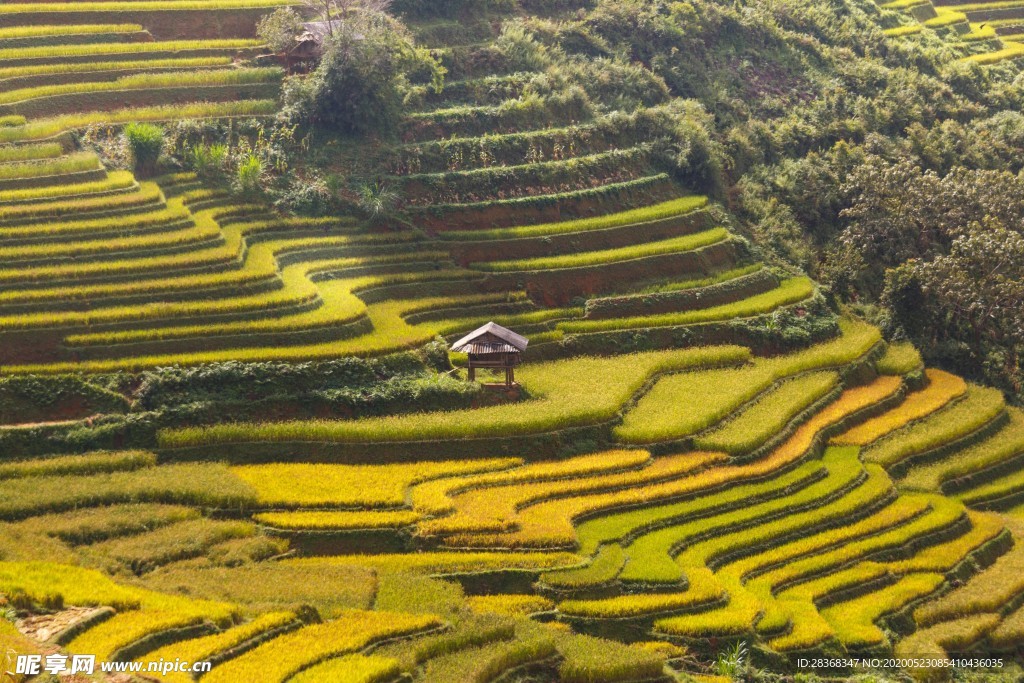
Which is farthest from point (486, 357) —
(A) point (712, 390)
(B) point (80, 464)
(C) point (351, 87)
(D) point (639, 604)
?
(C) point (351, 87)

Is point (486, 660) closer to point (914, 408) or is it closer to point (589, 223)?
point (914, 408)

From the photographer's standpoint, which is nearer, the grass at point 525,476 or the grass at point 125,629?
the grass at point 125,629

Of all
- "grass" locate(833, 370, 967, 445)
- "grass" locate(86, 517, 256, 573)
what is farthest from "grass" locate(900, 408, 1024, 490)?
"grass" locate(86, 517, 256, 573)

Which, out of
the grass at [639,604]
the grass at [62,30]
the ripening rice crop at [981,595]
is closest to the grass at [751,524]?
the grass at [639,604]

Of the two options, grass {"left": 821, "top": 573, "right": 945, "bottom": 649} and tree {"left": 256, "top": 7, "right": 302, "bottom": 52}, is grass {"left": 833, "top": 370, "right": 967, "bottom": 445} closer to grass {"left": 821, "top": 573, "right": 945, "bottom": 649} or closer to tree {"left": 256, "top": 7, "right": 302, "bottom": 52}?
grass {"left": 821, "top": 573, "right": 945, "bottom": 649}

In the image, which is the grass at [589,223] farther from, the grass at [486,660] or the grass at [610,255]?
the grass at [486,660]

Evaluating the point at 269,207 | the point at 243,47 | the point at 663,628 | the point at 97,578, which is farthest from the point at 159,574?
the point at 243,47

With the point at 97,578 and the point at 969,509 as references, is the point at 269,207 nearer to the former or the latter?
the point at 97,578
